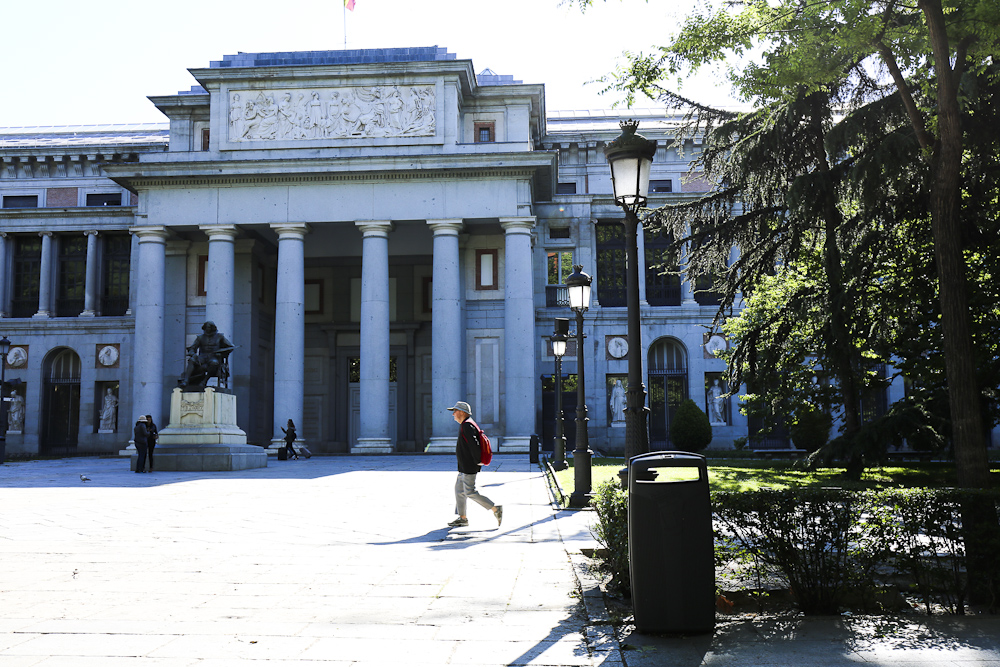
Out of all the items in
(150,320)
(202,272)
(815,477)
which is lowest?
(815,477)

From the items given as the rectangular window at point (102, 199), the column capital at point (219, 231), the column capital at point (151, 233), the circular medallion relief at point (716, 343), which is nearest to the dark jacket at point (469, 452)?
the column capital at point (219, 231)

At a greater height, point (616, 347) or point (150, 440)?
point (616, 347)

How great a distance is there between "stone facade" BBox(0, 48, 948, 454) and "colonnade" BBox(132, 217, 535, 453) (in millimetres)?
97

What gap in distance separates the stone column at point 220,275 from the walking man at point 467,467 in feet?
89.5

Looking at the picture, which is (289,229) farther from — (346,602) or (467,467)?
(346,602)

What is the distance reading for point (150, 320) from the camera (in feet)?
122

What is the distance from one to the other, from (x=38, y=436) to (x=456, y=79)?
28695 mm

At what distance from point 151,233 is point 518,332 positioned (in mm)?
17071

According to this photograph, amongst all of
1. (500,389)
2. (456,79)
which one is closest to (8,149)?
(456,79)

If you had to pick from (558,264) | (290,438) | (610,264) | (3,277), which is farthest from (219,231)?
(610,264)

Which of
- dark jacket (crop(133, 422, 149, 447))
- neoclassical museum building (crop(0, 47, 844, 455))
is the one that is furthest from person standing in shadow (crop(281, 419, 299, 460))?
dark jacket (crop(133, 422, 149, 447))

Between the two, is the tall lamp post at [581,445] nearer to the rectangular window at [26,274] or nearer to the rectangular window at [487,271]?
the rectangular window at [487,271]

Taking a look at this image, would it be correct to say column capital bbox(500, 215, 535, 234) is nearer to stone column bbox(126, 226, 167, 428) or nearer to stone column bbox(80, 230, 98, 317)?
stone column bbox(126, 226, 167, 428)

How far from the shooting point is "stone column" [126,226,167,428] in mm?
36875
